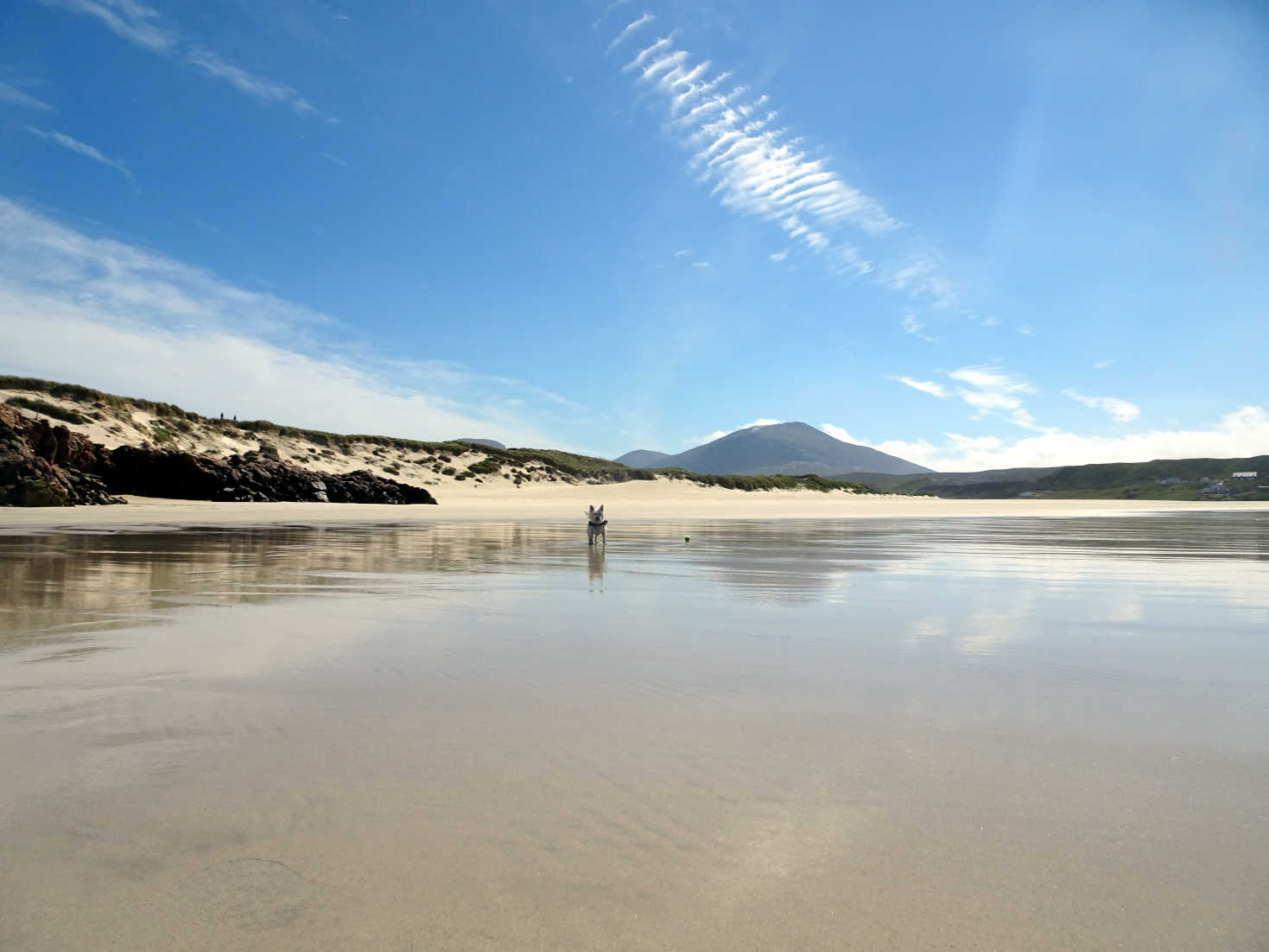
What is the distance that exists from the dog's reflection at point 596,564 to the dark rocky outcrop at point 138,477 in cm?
2094

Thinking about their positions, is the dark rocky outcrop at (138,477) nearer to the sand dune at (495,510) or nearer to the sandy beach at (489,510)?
the sandy beach at (489,510)

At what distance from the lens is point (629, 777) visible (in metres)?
3.13

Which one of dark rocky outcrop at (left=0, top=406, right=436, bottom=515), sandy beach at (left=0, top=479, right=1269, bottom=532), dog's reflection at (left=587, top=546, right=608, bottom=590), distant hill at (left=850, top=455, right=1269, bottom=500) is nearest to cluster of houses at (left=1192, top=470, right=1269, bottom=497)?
distant hill at (left=850, top=455, right=1269, bottom=500)

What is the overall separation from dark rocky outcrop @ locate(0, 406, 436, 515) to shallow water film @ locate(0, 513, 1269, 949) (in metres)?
22.3

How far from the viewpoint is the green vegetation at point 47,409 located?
3362 centimetres

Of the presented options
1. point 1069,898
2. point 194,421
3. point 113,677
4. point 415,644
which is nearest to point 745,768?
point 1069,898

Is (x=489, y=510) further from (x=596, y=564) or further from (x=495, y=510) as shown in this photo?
(x=596, y=564)

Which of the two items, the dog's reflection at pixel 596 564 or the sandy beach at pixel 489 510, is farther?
the sandy beach at pixel 489 510

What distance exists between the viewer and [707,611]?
7.38 metres

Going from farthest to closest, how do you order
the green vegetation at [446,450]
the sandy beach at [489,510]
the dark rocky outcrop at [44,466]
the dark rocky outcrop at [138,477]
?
the green vegetation at [446,450]
the dark rocky outcrop at [138,477]
the dark rocky outcrop at [44,466]
the sandy beach at [489,510]

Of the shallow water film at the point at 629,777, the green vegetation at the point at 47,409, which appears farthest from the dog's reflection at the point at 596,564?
the green vegetation at the point at 47,409

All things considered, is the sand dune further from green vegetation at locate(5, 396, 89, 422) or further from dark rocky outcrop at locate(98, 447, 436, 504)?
green vegetation at locate(5, 396, 89, 422)

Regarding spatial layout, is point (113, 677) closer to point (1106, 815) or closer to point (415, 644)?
point (415, 644)

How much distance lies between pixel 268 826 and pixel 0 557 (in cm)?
1195
